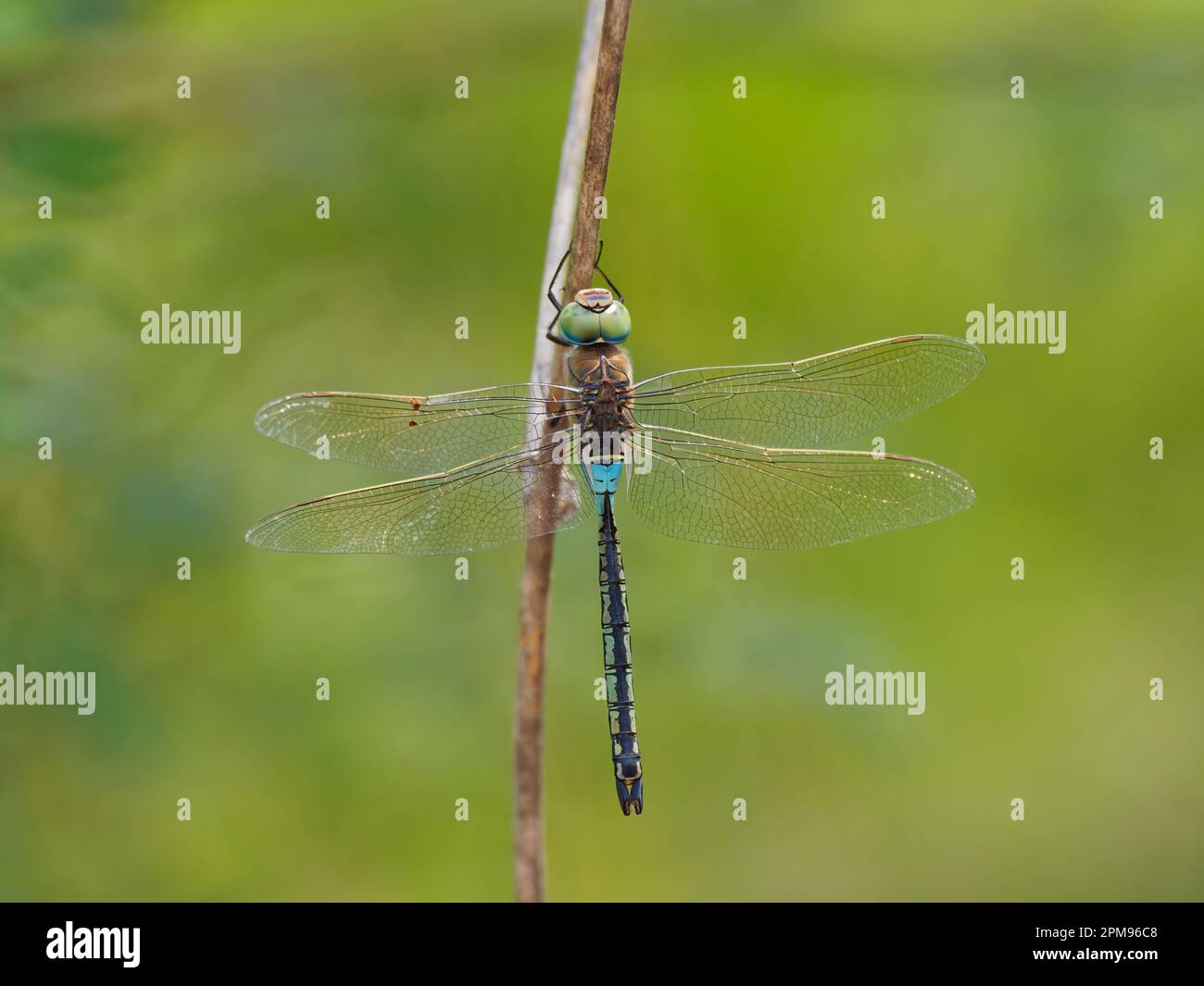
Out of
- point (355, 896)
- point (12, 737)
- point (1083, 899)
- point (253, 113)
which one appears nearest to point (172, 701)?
point (12, 737)

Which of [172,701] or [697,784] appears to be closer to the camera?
[172,701]

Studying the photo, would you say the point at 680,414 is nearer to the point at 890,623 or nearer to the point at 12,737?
the point at 890,623

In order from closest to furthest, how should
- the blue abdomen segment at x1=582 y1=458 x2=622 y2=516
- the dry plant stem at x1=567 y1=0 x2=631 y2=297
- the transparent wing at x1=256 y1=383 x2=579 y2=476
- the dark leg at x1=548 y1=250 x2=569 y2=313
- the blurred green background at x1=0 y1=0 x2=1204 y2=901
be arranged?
the dry plant stem at x1=567 y1=0 x2=631 y2=297 → the dark leg at x1=548 y1=250 x2=569 y2=313 → the transparent wing at x1=256 y1=383 x2=579 y2=476 → the blue abdomen segment at x1=582 y1=458 x2=622 y2=516 → the blurred green background at x1=0 y1=0 x2=1204 y2=901

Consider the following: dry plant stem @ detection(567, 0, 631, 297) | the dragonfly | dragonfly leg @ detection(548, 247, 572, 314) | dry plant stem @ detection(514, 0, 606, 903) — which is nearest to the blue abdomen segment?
the dragonfly

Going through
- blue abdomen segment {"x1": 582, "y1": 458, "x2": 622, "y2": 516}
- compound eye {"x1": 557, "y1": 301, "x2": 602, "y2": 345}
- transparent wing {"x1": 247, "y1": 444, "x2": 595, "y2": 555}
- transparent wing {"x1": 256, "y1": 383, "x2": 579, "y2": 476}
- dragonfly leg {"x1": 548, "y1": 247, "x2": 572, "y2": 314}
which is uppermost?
dragonfly leg {"x1": 548, "y1": 247, "x2": 572, "y2": 314}

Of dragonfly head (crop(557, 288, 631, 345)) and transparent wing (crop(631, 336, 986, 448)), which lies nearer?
dragonfly head (crop(557, 288, 631, 345))

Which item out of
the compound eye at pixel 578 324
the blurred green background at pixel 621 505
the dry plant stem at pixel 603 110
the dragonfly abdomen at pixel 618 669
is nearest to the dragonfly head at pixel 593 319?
the compound eye at pixel 578 324

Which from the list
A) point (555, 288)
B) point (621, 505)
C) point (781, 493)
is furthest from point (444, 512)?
point (621, 505)

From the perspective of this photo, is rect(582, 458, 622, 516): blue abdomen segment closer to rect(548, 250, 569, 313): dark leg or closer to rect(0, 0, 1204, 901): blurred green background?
rect(548, 250, 569, 313): dark leg
